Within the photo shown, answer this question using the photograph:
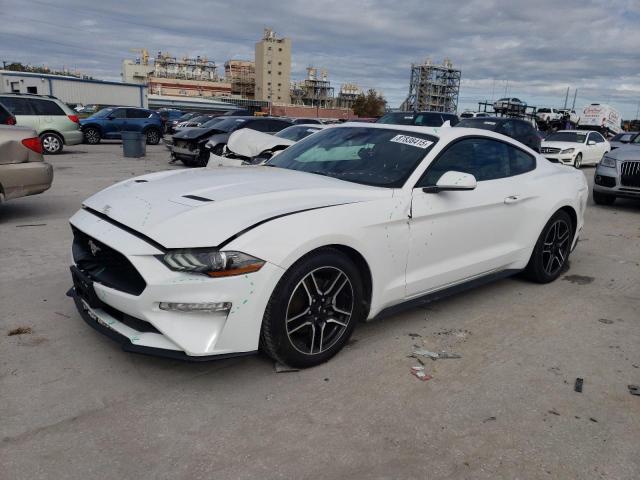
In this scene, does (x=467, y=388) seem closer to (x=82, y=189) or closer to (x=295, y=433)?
(x=295, y=433)

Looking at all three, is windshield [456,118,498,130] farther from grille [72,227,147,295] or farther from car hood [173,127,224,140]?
grille [72,227,147,295]

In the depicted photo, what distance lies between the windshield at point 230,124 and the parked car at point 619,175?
9.27m

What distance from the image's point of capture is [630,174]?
9617mm

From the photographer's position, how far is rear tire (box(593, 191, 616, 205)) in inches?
410

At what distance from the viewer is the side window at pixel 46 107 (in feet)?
52.1

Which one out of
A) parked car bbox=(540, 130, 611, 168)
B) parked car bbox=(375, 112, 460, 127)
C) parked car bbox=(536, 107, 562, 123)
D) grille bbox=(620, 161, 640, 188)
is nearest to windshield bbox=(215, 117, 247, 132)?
parked car bbox=(375, 112, 460, 127)

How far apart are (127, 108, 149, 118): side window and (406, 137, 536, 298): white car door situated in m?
20.3

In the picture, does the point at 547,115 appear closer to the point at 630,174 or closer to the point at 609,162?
the point at 609,162

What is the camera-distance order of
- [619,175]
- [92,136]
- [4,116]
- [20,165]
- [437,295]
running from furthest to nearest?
[92,136], [4,116], [619,175], [20,165], [437,295]

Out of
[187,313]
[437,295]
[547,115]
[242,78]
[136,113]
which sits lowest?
[437,295]

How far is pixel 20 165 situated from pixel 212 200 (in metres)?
4.84

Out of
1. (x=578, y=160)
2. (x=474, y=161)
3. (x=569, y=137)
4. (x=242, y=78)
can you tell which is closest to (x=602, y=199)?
(x=474, y=161)

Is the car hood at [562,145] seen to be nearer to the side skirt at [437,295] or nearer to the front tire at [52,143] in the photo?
the side skirt at [437,295]

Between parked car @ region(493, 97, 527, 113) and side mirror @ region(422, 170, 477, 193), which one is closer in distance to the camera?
side mirror @ region(422, 170, 477, 193)
